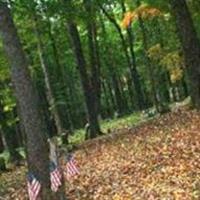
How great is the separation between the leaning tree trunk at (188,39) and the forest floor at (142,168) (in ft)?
4.92

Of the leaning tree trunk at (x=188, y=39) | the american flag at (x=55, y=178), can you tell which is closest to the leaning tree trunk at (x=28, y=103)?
the american flag at (x=55, y=178)

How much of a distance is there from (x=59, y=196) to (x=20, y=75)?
2.46 meters

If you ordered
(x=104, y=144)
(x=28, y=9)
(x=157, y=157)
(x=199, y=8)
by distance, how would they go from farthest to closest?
1. (x=199, y=8)
2. (x=104, y=144)
3. (x=28, y=9)
4. (x=157, y=157)

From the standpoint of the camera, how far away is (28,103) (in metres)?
11.4

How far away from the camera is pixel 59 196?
11.8m

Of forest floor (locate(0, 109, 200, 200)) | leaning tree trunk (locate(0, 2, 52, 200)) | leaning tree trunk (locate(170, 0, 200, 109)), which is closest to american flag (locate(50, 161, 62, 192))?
leaning tree trunk (locate(0, 2, 52, 200))

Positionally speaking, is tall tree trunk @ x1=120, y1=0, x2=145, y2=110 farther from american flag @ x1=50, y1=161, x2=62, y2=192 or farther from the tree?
american flag @ x1=50, y1=161, x2=62, y2=192

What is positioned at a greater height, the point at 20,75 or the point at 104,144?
the point at 20,75

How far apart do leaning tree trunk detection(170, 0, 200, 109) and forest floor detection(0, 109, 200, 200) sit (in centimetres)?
150

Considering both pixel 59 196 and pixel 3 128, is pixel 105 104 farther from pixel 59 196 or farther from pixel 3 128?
pixel 59 196

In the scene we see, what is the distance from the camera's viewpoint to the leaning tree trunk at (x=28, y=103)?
11289 millimetres

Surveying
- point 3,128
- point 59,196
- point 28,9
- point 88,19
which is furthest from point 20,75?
point 3,128

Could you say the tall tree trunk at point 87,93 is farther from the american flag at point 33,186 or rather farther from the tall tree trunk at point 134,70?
the american flag at point 33,186

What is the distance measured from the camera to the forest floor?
1211 centimetres
